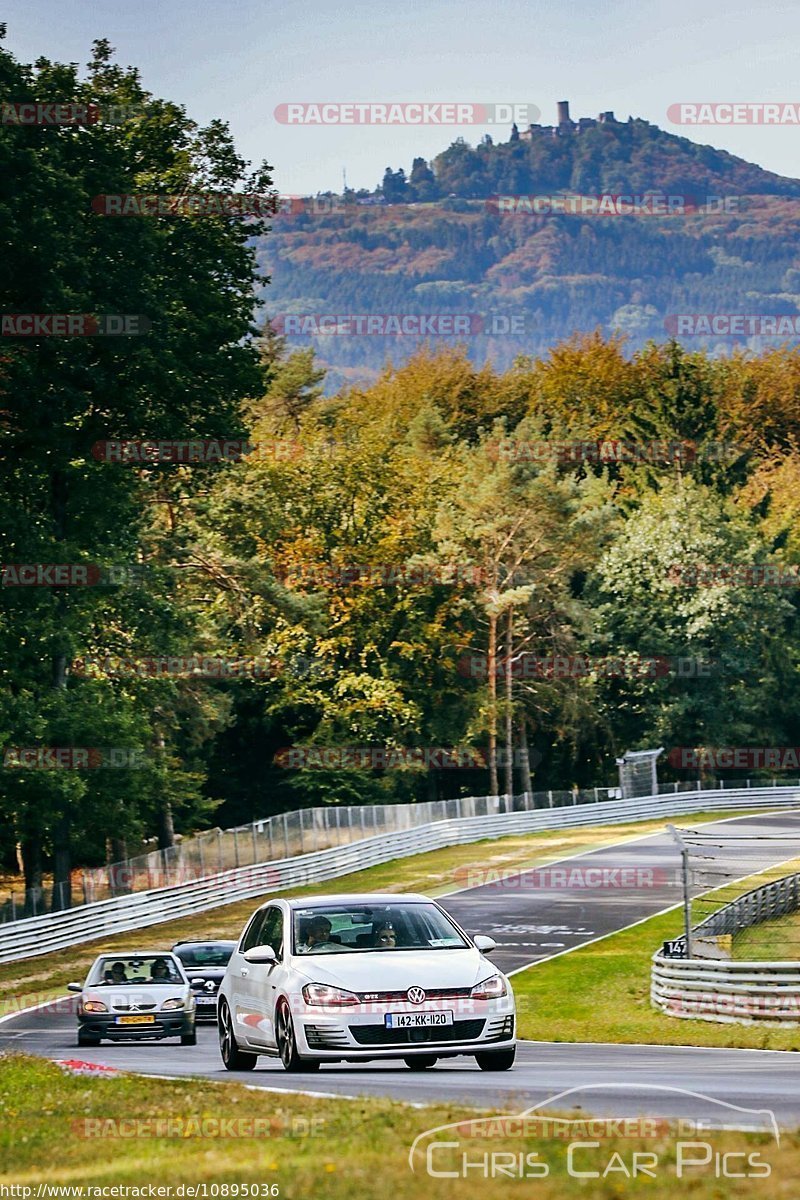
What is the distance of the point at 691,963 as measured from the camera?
2750 cm

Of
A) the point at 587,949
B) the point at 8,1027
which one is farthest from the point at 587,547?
the point at 8,1027

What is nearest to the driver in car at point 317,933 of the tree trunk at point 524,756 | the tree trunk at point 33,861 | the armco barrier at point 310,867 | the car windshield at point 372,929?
the car windshield at point 372,929

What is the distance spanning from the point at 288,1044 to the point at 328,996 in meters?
0.78

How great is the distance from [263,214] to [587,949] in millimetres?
21545

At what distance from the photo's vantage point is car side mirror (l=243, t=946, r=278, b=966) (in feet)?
51.9

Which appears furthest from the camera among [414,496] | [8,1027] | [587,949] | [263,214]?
[414,496]

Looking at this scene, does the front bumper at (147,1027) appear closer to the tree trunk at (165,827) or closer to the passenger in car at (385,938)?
the passenger in car at (385,938)

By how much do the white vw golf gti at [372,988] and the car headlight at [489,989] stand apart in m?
0.01

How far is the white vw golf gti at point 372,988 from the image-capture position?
48.5 ft

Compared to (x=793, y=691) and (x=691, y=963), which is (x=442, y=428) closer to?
(x=793, y=691)

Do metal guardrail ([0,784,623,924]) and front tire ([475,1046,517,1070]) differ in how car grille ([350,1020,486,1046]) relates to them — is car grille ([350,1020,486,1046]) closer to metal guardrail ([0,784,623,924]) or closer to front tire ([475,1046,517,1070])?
front tire ([475,1046,517,1070])

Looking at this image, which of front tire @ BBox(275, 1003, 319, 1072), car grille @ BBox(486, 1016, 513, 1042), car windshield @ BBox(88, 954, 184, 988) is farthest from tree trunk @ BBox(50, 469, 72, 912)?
car grille @ BBox(486, 1016, 513, 1042)

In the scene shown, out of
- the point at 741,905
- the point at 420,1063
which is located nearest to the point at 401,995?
the point at 420,1063

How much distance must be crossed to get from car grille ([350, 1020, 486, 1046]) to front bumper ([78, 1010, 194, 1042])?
1005cm
